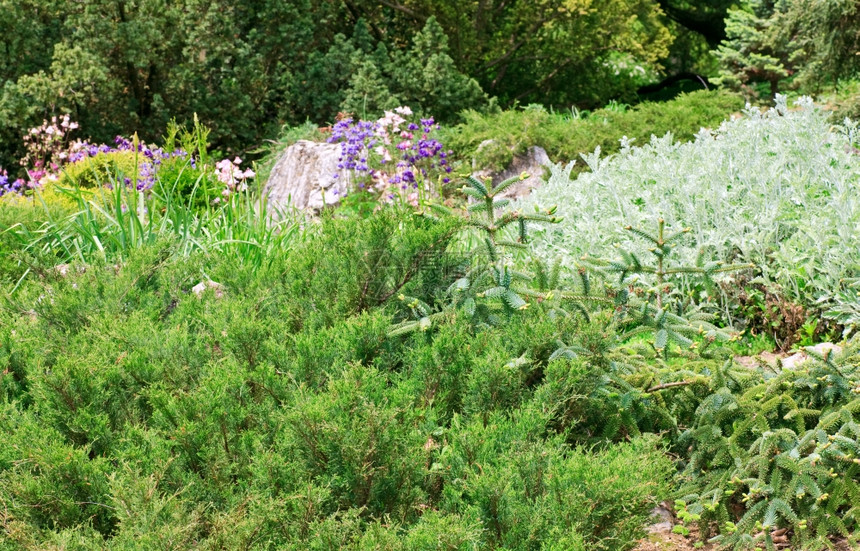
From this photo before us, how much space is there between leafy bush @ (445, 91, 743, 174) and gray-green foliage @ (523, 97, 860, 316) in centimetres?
343

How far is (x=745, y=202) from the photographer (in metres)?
4.48

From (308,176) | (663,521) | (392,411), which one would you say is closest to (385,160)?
(308,176)

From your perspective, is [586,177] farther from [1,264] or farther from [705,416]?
[1,264]

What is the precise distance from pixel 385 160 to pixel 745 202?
411 cm

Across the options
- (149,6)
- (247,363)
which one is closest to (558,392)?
(247,363)

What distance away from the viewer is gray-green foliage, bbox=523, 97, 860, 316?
3.98 m

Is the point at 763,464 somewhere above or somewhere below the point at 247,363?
below

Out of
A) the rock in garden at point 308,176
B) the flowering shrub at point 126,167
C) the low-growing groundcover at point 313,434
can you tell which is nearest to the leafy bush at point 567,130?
the rock in garden at point 308,176

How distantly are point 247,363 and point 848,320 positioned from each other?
8.48 ft

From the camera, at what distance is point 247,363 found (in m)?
2.35

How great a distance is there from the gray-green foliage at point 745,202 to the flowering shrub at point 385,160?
194 cm

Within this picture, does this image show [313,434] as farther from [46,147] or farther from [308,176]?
[46,147]

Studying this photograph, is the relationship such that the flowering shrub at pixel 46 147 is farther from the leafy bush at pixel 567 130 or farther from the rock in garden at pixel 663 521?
the rock in garden at pixel 663 521

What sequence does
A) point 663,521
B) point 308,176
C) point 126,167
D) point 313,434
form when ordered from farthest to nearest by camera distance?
point 308,176 → point 126,167 → point 663,521 → point 313,434
